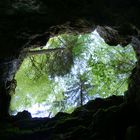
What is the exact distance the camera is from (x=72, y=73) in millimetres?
16375

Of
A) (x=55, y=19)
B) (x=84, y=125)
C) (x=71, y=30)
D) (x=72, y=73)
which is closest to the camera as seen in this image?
(x=84, y=125)

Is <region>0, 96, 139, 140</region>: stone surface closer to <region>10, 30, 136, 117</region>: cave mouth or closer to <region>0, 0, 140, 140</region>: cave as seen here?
<region>0, 0, 140, 140</region>: cave

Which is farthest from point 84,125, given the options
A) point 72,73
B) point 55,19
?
point 72,73

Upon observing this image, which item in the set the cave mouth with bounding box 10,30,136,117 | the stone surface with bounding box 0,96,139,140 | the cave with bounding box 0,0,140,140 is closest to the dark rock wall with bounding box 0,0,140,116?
the cave with bounding box 0,0,140,140

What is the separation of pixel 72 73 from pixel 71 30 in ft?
18.8

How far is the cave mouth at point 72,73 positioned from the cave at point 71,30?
532 cm

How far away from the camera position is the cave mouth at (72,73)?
16.1 metres

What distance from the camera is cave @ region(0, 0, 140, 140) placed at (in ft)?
28.4

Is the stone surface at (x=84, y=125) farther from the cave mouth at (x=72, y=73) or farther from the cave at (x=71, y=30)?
the cave mouth at (x=72, y=73)

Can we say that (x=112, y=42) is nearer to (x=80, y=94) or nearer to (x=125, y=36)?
(x=125, y=36)

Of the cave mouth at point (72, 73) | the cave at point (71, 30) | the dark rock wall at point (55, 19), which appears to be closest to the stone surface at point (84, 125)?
the cave at point (71, 30)

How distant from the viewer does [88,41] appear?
17.2 m

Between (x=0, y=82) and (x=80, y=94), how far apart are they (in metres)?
6.05

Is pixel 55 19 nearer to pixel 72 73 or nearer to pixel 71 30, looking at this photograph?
pixel 71 30
